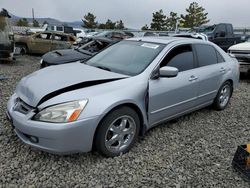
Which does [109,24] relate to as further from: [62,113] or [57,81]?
[62,113]

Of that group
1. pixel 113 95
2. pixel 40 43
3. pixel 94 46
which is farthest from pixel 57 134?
pixel 40 43

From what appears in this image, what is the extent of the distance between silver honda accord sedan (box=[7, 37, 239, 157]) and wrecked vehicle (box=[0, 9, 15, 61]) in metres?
6.36

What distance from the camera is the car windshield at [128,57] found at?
11.8 feet

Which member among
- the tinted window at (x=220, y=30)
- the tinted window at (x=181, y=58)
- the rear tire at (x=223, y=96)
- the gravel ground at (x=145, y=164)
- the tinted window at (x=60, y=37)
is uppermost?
the tinted window at (x=220, y=30)

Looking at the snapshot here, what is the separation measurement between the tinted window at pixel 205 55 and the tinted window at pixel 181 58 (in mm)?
246

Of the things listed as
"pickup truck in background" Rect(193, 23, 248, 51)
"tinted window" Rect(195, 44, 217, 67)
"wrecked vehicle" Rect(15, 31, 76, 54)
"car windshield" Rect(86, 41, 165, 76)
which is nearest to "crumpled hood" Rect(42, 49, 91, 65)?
"car windshield" Rect(86, 41, 165, 76)

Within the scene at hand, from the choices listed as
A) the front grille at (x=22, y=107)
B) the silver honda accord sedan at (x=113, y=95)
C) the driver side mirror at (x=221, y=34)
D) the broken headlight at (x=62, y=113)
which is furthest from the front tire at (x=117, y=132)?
the driver side mirror at (x=221, y=34)

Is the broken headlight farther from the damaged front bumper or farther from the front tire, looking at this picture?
the front tire

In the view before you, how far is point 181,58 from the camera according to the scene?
398cm

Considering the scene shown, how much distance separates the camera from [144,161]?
3168 mm

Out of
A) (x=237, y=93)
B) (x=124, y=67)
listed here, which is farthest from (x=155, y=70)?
(x=237, y=93)

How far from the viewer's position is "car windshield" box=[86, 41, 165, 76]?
11.8 ft

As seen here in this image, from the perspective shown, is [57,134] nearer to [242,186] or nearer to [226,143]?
[242,186]

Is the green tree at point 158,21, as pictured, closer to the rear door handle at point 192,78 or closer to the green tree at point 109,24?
the green tree at point 109,24
